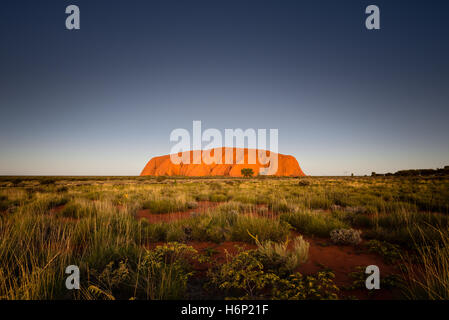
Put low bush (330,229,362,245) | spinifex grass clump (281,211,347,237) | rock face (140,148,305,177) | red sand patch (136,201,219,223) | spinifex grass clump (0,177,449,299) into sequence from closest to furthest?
spinifex grass clump (0,177,449,299), low bush (330,229,362,245), spinifex grass clump (281,211,347,237), red sand patch (136,201,219,223), rock face (140,148,305,177)

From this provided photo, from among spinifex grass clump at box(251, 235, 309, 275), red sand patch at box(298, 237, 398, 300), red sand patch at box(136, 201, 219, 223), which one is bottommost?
red sand patch at box(136, 201, 219, 223)

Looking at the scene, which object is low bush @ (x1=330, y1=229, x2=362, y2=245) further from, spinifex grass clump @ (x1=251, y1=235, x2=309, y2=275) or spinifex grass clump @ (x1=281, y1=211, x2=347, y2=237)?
spinifex grass clump @ (x1=251, y1=235, x2=309, y2=275)

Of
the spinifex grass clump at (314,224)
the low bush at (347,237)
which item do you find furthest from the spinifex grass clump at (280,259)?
the spinifex grass clump at (314,224)

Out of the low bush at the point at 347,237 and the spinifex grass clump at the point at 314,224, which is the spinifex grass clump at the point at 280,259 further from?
the spinifex grass clump at the point at 314,224

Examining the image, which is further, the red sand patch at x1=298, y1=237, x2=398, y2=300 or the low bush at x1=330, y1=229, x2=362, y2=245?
the low bush at x1=330, y1=229, x2=362, y2=245

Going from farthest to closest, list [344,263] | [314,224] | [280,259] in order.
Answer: [314,224] < [344,263] < [280,259]

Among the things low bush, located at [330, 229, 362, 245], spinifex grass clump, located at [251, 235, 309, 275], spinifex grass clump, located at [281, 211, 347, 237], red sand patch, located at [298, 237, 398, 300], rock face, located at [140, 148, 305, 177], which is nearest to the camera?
red sand patch, located at [298, 237, 398, 300]

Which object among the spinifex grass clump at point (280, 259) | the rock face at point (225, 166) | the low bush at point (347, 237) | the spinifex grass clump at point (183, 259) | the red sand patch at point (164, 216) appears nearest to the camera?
the spinifex grass clump at point (183, 259)

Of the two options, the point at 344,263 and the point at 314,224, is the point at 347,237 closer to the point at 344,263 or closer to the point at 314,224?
the point at 314,224

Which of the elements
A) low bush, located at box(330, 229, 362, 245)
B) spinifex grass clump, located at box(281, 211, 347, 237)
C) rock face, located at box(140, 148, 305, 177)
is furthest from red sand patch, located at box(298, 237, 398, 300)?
rock face, located at box(140, 148, 305, 177)

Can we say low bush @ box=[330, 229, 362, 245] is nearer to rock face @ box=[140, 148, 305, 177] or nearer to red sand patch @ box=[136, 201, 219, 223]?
red sand patch @ box=[136, 201, 219, 223]

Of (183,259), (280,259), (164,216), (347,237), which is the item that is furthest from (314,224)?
(164,216)

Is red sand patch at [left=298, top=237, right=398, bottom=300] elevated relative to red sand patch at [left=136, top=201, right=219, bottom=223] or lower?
elevated
